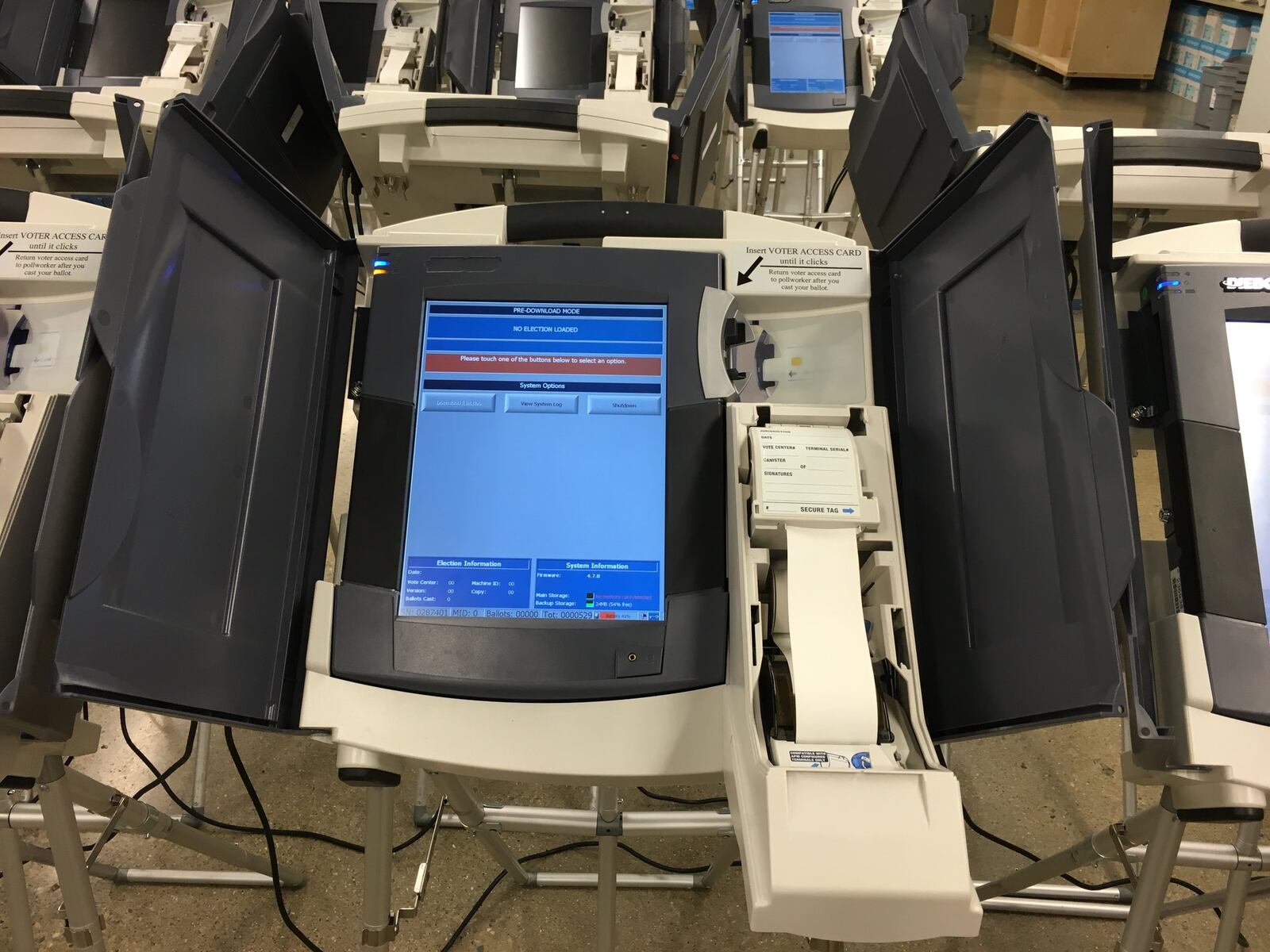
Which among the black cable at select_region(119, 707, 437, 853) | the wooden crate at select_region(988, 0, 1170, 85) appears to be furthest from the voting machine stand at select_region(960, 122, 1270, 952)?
the wooden crate at select_region(988, 0, 1170, 85)

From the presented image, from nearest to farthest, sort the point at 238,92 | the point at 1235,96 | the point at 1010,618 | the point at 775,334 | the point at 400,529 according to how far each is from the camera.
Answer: the point at 1010,618, the point at 400,529, the point at 775,334, the point at 238,92, the point at 1235,96

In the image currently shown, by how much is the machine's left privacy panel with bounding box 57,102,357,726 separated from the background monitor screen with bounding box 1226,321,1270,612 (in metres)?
0.96

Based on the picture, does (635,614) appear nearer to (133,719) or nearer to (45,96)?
(133,719)

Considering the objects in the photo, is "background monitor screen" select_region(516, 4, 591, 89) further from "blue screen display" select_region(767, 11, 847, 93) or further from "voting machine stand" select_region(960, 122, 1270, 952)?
"voting machine stand" select_region(960, 122, 1270, 952)

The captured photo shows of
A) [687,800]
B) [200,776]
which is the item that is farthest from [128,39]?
[687,800]

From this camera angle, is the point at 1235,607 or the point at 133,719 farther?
the point at 133,719

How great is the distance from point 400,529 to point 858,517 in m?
0.44

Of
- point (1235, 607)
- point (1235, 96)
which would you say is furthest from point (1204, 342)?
point (1235, 96)

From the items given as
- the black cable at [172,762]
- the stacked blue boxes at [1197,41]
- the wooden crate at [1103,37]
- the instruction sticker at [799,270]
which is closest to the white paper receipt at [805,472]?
the instruction sticker at [799,270]

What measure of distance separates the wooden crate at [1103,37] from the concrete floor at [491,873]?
453cm

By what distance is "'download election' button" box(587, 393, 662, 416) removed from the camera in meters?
0.81

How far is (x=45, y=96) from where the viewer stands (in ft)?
5.31

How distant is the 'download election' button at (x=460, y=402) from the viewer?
0.81 m

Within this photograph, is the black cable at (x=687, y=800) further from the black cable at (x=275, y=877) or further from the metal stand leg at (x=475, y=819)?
the black cable at (x=275, y=877)
